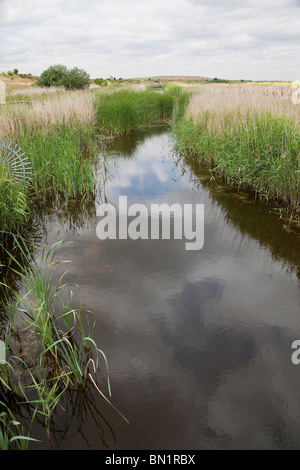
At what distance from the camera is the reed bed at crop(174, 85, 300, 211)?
509 centimetres

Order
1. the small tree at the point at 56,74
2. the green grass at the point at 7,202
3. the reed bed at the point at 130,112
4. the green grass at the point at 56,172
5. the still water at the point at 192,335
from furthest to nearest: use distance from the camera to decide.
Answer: the small tree at the point at 56,74 < the reed bed at the point at 130,112 < the green grass at the point at 56,172 < the green grass at the point at 7,202 < the still water at the point at 192,335

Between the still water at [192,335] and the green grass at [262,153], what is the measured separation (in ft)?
2.17

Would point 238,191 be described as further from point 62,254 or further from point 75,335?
point 75,335

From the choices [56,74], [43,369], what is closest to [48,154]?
[43,369]

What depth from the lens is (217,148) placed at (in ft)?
23.3

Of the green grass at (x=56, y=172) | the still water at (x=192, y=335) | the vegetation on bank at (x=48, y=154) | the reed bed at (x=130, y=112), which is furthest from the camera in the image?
the reed bed at (x=130, y=112)

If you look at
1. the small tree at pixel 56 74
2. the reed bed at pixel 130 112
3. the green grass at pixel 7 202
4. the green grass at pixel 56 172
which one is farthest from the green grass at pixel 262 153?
the small tree at pixel 56 74

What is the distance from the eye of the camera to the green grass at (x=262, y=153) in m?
5.02

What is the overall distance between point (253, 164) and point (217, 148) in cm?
144

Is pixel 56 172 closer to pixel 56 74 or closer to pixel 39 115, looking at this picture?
pixel 39 115

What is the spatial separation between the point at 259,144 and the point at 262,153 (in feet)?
0.88

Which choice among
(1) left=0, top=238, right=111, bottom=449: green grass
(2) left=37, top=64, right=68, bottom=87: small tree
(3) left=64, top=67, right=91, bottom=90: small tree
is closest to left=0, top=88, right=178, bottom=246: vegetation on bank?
(1) left=0, top=238, right=111, bottom=449: green grass

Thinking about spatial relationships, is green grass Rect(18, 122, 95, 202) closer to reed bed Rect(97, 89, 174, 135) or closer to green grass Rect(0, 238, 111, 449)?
green grass Rect(0, 238, 111, 449)

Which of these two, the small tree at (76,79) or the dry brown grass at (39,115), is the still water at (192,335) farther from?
the small tree at (76,79)
